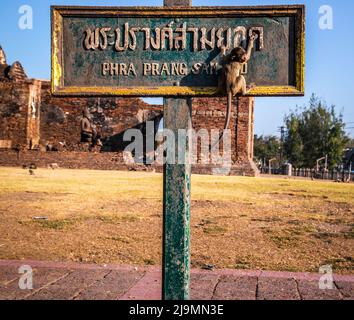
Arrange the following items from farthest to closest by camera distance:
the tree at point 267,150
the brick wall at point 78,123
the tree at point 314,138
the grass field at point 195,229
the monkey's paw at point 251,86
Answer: the tree at point 267,150, the tree at point 314,138, the brick wall at point 78,123, the grass field at point 195,229, the monkey's paw at point 251,86

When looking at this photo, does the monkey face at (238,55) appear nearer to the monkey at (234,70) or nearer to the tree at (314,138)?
the monkey at (234,70)

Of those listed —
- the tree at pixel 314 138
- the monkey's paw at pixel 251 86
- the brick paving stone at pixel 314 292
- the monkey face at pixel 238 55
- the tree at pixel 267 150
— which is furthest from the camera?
the tree at pixel 267 150

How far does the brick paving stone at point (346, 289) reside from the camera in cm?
319

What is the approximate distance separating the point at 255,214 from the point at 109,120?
69.5 feet

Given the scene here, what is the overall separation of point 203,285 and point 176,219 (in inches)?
53.2

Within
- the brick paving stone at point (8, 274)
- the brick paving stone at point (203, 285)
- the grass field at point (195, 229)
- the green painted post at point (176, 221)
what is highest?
the green painted post at point (176, 221)

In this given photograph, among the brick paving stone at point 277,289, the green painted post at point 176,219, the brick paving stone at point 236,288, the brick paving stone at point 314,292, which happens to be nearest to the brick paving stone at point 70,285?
the brick paving stone at point 236,288

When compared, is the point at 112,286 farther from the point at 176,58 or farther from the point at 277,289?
the point at 176,58

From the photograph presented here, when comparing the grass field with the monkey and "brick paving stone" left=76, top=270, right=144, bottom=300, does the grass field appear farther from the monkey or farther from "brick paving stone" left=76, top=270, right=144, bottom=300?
the monkey

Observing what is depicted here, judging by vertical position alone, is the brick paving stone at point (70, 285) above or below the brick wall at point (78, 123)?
below

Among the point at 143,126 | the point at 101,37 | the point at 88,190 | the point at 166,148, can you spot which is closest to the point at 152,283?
the point at 166,148

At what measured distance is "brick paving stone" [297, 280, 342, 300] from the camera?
3146 mm

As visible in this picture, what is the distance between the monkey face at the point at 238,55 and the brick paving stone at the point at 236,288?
1736 mm
